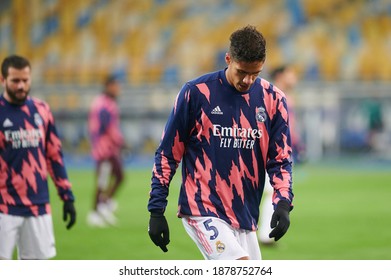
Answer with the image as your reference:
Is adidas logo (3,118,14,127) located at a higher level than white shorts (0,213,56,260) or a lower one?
higher

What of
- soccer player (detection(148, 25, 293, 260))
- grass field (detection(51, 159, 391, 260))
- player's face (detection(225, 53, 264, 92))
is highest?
player's face (detection(225, 53, 264, 92))

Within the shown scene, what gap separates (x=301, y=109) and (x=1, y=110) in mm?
22813

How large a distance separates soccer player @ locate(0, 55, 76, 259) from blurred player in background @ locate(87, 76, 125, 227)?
596 centimetres

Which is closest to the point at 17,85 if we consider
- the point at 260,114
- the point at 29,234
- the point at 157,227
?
the point at 29,234

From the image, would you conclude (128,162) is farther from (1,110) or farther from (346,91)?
(1,110)

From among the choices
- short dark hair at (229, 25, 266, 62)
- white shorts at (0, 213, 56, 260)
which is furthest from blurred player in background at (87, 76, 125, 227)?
short dark hair at (229, 25, 266, 62)

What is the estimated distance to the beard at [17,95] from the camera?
6.00 m

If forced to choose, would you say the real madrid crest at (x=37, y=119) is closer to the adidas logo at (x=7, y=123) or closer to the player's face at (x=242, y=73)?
the adidas logo at (x=7, y=123)

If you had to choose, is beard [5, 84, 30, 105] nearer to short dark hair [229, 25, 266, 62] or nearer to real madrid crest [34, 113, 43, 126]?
real madrid crest [34, 113, 43, 126]

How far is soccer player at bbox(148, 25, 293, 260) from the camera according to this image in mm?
4590

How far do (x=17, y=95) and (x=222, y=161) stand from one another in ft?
7.11

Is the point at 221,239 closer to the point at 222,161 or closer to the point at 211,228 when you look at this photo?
the point at 211,228

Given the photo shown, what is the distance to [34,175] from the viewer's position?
236 inches
